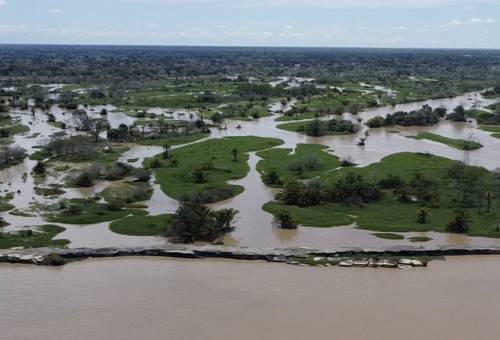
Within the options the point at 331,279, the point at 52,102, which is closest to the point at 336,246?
the point at 331,279

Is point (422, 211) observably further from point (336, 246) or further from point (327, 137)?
point (327, 137)

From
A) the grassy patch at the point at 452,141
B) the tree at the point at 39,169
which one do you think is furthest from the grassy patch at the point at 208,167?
the grassy patch at the point at 452,141

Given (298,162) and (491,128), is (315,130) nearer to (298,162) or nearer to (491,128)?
(298,162)

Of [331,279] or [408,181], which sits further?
[408,181]

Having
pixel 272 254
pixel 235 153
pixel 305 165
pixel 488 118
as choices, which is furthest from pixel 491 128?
pixel 272 254

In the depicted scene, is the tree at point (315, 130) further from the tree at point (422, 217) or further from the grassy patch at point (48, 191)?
the grassy patch at point (48, 191)

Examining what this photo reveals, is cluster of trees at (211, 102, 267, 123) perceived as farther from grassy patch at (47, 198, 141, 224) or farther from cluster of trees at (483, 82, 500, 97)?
cluster of trees at (483, 82, 500, 97)
